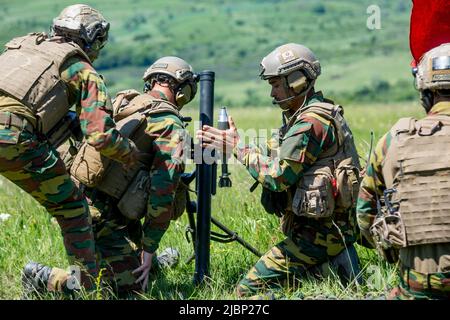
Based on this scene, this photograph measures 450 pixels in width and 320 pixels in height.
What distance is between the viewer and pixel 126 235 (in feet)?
24.4

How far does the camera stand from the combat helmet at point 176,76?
7348mm

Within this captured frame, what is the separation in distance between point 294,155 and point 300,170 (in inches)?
5.7

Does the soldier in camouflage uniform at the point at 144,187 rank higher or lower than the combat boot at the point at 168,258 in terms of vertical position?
higher

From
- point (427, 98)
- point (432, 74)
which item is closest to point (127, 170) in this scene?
point (427, 98)

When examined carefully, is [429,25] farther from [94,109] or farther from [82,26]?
[94,109]

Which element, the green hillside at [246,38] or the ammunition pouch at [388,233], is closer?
the ammunition pouch at [388,233]

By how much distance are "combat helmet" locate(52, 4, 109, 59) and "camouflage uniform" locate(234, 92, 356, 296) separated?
4.45 ft

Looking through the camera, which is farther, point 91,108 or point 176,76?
point 176,76

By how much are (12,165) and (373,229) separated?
101 inches

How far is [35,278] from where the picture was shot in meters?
7.32

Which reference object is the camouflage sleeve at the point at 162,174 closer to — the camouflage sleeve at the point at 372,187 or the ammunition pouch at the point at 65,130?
the ammunition pouch at the point at 65,130

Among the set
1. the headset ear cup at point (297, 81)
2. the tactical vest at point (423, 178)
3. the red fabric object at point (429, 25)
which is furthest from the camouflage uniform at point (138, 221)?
the red fabric object at point (429, 25)

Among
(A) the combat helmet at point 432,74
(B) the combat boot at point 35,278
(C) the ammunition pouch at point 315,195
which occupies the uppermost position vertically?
(A) the combat helmet at point 432,74

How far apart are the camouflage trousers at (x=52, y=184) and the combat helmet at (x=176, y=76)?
1.11m
